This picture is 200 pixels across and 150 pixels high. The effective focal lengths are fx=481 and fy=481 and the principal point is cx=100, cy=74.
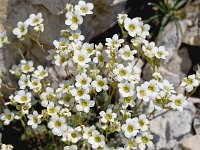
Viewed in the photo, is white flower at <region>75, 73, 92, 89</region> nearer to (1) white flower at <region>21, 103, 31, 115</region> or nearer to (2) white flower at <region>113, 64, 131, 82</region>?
(2) white flower at <region>113, 64, 131, 82</region>

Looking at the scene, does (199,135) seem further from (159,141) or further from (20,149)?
(20,149)

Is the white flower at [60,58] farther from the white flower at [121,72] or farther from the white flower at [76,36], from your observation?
the white flower at [121,72]

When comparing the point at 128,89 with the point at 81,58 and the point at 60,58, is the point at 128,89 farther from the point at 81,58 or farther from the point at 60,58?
the point at 60,58

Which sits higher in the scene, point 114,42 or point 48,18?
point 48,18

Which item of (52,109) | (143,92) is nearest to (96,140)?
(52,109)

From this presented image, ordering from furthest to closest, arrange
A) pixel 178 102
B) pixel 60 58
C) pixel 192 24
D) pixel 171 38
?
pixel 192 24 < pixel 171 38 < pixel 60 58 < pixel 178 102

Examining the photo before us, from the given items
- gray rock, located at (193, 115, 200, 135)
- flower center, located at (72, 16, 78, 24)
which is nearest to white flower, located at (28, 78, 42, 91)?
flower center, located at (72, 16, 78, 24)

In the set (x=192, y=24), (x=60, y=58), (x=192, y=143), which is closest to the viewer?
(x=60, y=58)
